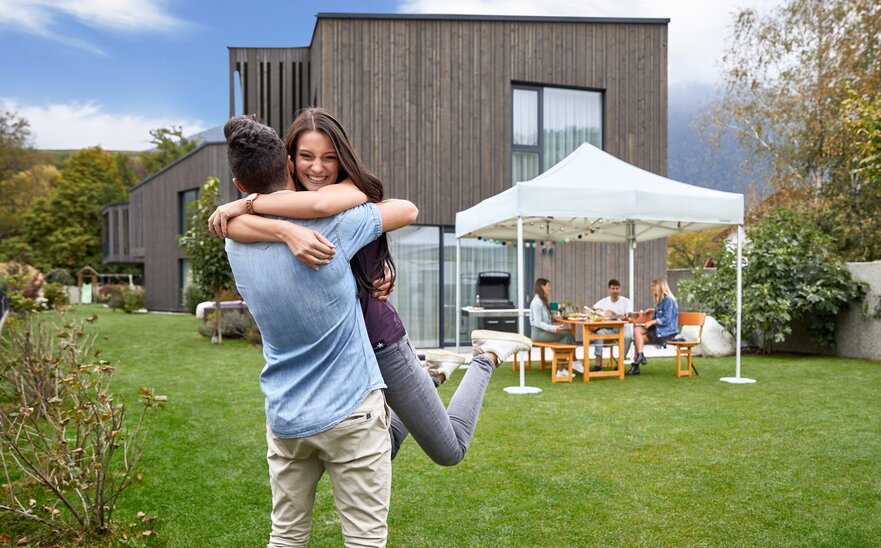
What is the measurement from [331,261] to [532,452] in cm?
342

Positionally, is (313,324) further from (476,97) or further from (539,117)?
(539,117)

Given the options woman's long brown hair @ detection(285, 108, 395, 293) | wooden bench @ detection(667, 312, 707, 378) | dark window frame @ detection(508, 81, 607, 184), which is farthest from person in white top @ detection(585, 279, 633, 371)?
woman's long brown hair @ detection(285, 108, 395, 293)

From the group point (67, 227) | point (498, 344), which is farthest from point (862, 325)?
point (67, 227)

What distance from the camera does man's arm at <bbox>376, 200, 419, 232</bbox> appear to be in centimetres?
173

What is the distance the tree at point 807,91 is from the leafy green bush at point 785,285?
621 centimetres

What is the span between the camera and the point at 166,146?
53000 millimetres

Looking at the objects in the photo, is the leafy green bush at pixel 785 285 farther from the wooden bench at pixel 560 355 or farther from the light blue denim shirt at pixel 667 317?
the wooden bench at pixel 560 355

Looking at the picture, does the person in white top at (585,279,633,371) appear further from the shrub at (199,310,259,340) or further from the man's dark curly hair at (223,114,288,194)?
the man's dark curly hair at (223,114,288,194)

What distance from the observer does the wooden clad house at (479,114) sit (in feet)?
38.1

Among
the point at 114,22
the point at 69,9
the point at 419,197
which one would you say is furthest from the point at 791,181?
the point at 114,22

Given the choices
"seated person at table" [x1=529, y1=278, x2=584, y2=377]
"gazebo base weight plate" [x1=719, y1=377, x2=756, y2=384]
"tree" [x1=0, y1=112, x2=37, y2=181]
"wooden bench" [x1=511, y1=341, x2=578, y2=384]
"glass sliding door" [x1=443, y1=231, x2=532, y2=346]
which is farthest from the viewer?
"tree" [x1=0, y1=112, x2=37, y2=181]

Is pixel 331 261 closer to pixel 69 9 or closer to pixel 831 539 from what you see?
pixel 831 539

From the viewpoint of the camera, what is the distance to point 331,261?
1584mm

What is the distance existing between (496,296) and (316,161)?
10.2 metres
